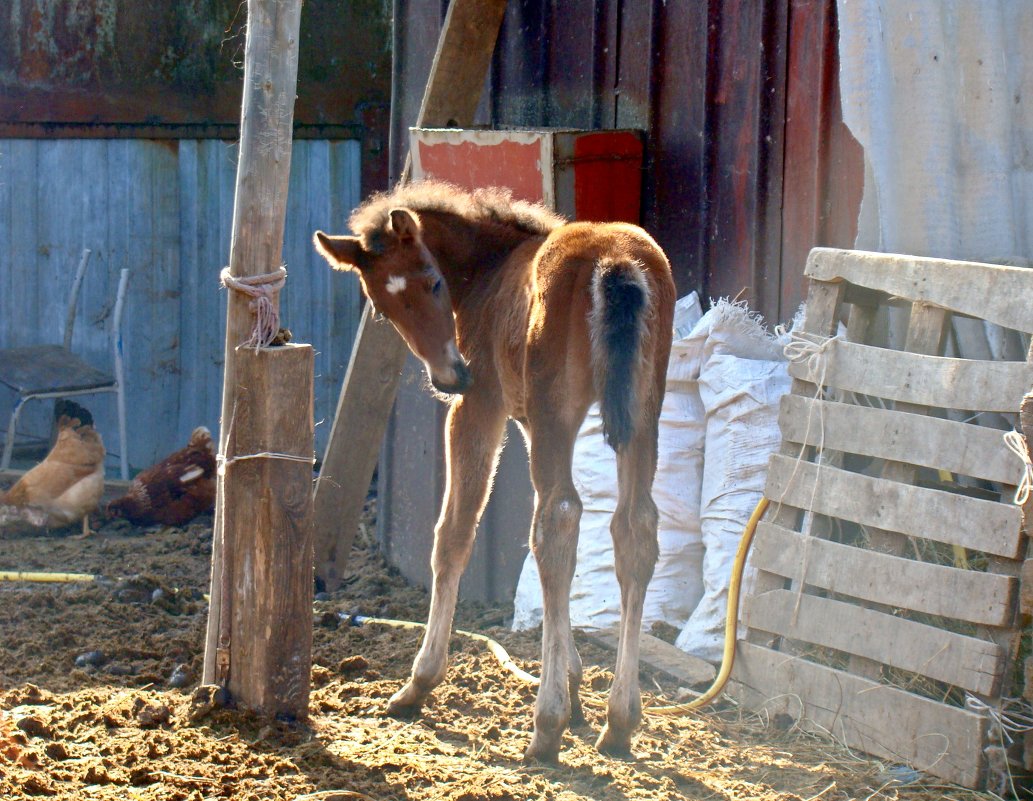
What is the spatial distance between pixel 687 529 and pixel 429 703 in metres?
1.59

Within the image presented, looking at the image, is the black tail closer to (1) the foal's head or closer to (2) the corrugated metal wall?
(1) the foal's head

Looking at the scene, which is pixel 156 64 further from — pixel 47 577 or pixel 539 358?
pixel 539 358

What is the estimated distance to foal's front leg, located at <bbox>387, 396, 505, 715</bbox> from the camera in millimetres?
4777

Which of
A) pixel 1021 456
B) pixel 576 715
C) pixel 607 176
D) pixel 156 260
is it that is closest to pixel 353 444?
pixel 607 176

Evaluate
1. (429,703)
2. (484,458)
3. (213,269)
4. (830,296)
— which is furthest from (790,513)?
(213,269)

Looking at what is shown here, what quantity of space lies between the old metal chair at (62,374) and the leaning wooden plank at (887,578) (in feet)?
20.1

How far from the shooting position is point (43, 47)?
9.95 m

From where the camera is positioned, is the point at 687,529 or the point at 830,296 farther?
the point at 687,529

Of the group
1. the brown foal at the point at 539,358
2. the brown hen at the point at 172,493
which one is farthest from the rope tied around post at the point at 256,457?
the brown hen at the point at 172,493

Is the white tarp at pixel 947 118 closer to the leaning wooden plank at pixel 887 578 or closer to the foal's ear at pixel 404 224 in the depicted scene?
the leaning wooden plank at pixel 887 578

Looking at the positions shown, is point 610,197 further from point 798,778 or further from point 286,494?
point 798,778

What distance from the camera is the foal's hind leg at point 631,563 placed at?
13.8 ft

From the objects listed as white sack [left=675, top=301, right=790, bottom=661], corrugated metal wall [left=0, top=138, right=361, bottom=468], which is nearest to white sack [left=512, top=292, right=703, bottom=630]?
white sack [left=675, top=301, right=790, bottom=661]

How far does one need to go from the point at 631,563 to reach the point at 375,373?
→ 289 centimetres
